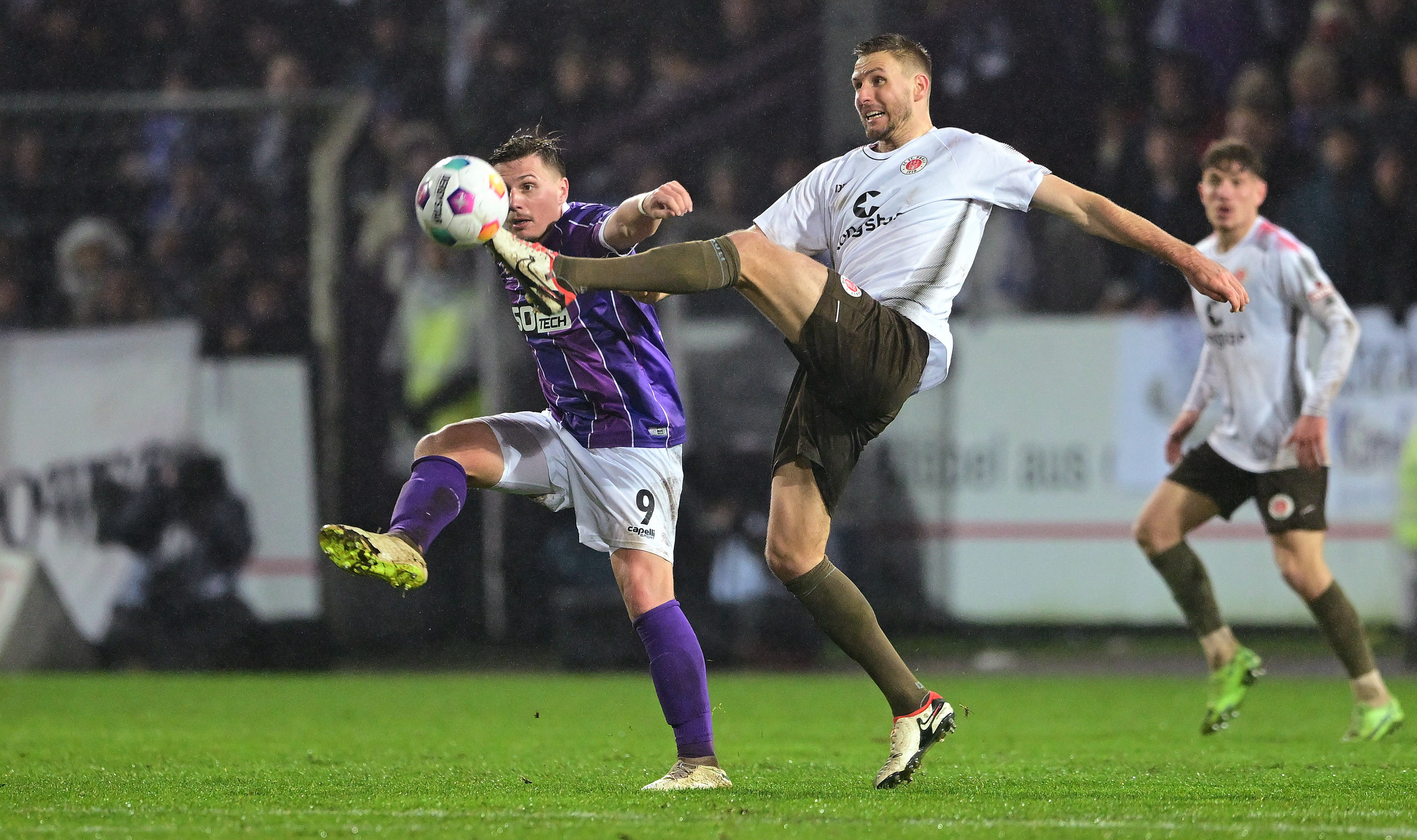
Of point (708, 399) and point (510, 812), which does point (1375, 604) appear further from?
point (510, 812)

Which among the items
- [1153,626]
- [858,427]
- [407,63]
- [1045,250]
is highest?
[407,63]

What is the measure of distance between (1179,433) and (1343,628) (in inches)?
41.0

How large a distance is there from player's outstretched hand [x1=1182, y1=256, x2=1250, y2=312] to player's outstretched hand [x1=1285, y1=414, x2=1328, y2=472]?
2.20 meters

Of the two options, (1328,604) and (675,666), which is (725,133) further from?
(675,666)

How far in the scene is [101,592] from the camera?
11414 mm

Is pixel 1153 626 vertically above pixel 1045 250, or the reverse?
pixel 1045 250

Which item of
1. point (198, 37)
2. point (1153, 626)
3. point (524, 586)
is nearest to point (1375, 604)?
point (1153, 626)

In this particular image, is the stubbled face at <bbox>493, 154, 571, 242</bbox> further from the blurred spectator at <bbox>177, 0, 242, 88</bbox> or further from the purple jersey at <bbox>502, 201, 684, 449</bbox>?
the blurred spectator at <bbox>177, 0, 242, 88</bbox>

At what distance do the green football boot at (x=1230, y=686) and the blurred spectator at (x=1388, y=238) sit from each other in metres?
4.85

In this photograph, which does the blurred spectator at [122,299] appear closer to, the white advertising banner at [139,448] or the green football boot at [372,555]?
the white advertising banner at [139,448]

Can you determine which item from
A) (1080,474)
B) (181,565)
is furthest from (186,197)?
(1080,474)

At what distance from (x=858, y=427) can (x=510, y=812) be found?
5.11ft

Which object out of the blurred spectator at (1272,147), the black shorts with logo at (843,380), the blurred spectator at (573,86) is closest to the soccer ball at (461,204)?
the black shorts with logo at (843,380)

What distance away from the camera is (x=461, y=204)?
14.4 ft
